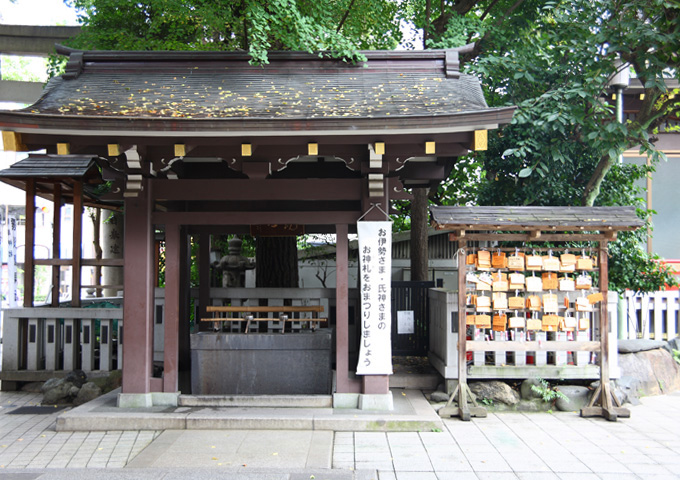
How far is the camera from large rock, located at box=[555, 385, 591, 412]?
8016 millimetres

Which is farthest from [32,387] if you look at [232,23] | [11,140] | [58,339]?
[232,23]

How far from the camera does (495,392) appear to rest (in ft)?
26.7

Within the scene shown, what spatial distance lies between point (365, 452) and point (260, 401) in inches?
80.8

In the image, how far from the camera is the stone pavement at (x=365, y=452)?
18.0ft

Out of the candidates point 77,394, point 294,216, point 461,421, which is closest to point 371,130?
point 294,216

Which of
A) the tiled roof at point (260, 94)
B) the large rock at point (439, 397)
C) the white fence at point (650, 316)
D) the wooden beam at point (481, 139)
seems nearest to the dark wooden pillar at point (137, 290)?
the tiled roof at point (260, 94)

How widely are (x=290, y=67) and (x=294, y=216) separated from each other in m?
2.65

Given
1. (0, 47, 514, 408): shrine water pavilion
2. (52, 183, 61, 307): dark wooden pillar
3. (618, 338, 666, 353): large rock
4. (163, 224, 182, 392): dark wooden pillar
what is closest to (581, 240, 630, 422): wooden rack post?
(618, 338, 666, 353): large rock

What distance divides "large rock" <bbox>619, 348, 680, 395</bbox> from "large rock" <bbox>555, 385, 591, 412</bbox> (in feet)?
4.98

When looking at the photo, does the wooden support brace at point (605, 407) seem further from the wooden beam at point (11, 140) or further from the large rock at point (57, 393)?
the wooden beam at point (11, 140)

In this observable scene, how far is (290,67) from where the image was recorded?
8609 mm

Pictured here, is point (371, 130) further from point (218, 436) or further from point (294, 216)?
point (218, 436)

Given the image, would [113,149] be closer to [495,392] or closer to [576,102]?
[495,392]

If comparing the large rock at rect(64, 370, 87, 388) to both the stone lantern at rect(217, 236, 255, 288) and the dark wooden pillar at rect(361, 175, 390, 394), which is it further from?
the dark wooden pillar at rect(361, 175, 390, 394)
